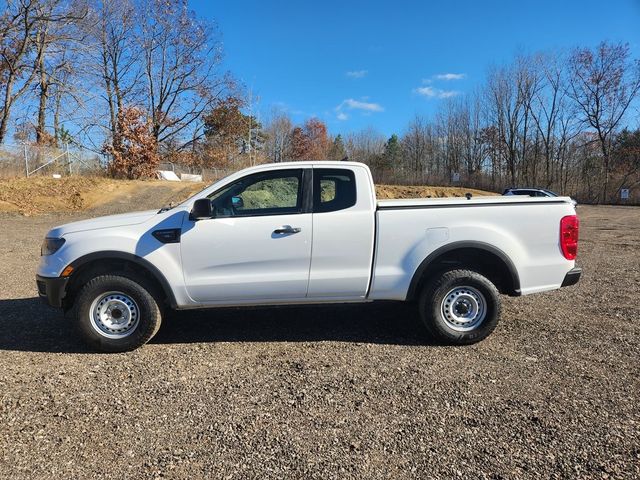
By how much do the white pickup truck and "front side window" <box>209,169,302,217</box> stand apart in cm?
1

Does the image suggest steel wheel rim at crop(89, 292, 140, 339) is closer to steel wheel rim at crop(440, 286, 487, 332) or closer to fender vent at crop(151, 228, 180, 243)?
fender vent at crop(151, 228, 180, 243)

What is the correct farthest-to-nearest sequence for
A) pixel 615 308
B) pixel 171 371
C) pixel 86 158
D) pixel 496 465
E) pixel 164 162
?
pixel 164 162
pixel 86 158
pixel 615 308
pixel 171 371
pixel 496 465

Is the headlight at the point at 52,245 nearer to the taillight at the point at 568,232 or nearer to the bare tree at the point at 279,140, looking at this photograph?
the taillight at the point at 568,232

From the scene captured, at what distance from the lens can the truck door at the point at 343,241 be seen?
446cm

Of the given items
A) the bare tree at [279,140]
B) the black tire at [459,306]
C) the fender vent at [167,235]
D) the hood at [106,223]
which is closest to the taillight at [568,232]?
the black tire at [459,306]

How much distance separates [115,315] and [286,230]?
190 cm

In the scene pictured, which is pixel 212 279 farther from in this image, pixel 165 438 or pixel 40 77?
pixel 40 77

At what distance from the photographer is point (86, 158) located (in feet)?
93.4

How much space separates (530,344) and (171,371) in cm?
357

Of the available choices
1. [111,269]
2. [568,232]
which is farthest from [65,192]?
[568,232]

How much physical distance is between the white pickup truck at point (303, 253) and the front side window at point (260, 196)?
0.04ft

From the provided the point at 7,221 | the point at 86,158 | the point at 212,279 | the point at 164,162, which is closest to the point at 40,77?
the point at 86,158

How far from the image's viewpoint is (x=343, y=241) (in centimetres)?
447

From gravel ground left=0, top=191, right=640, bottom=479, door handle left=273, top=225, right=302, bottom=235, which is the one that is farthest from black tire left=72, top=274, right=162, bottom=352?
door handle left=273, top=225, right=302, bottom=235
